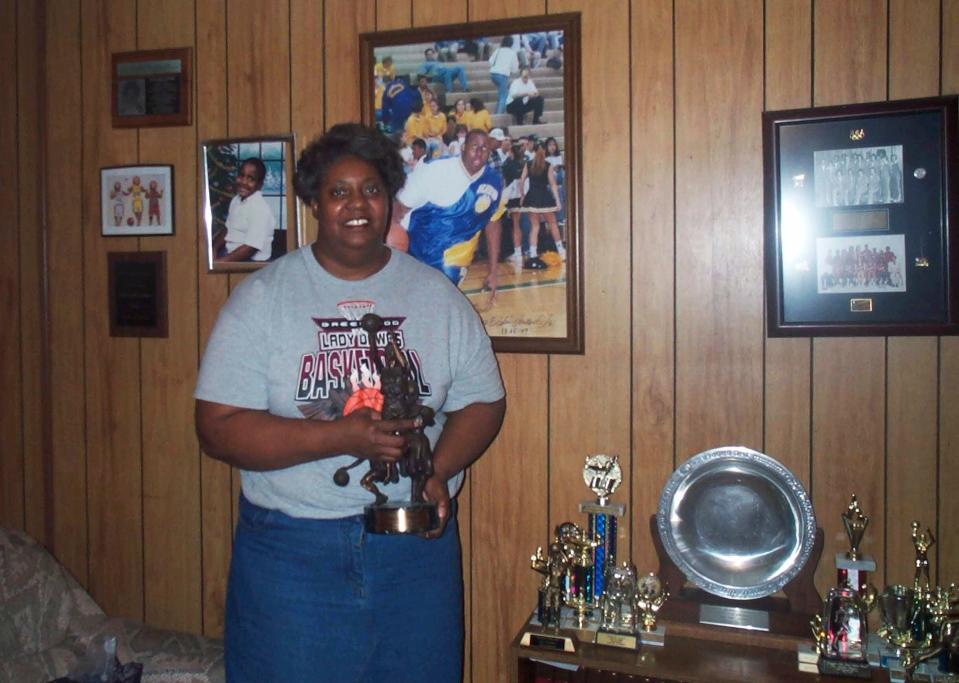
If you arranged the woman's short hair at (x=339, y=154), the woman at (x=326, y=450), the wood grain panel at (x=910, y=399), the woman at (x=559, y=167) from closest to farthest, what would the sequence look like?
1. the woman at (x=326, y=450)
2. the woman's short hair at (x=339, y=154)
3. the wood grain panel at (x=910, y=399)
4. the woman at (x=559, y=167)

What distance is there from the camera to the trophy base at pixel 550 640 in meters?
1.62

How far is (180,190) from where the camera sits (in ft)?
7.23

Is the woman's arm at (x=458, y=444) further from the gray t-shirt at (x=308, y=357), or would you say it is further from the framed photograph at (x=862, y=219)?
the framed photograph at (x=862, y=219)

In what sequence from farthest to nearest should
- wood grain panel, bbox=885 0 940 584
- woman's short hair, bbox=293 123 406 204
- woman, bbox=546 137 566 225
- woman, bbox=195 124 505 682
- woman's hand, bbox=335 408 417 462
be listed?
woman, bbox=546 137 566 225 < wood grain panel, bbox=885 0 940 584 < woman's short hair, bbox=293 123 406 204 < woman, bbox=195 124 505 682 < woman's hand, bbox=335 408 417 462

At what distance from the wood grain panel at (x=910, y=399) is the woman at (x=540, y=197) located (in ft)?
2.52

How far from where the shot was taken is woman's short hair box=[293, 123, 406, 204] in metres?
1.58

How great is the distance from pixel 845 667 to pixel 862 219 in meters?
0.94

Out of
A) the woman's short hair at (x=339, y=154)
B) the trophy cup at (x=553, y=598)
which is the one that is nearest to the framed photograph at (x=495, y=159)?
the woman's short hair at (x=339, y=154)

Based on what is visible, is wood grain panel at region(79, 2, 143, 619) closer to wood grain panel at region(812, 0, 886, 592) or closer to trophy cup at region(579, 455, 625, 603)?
trophy cup at region(579, 455, 625, 603)

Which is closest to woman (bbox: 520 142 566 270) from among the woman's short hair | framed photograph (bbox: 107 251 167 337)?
the woman's short hair

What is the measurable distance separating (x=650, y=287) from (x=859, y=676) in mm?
921

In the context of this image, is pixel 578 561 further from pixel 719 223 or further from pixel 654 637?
pixel 719 223

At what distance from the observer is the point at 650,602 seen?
1691mm

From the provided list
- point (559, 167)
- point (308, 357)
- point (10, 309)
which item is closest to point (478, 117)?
point (559, 167)
